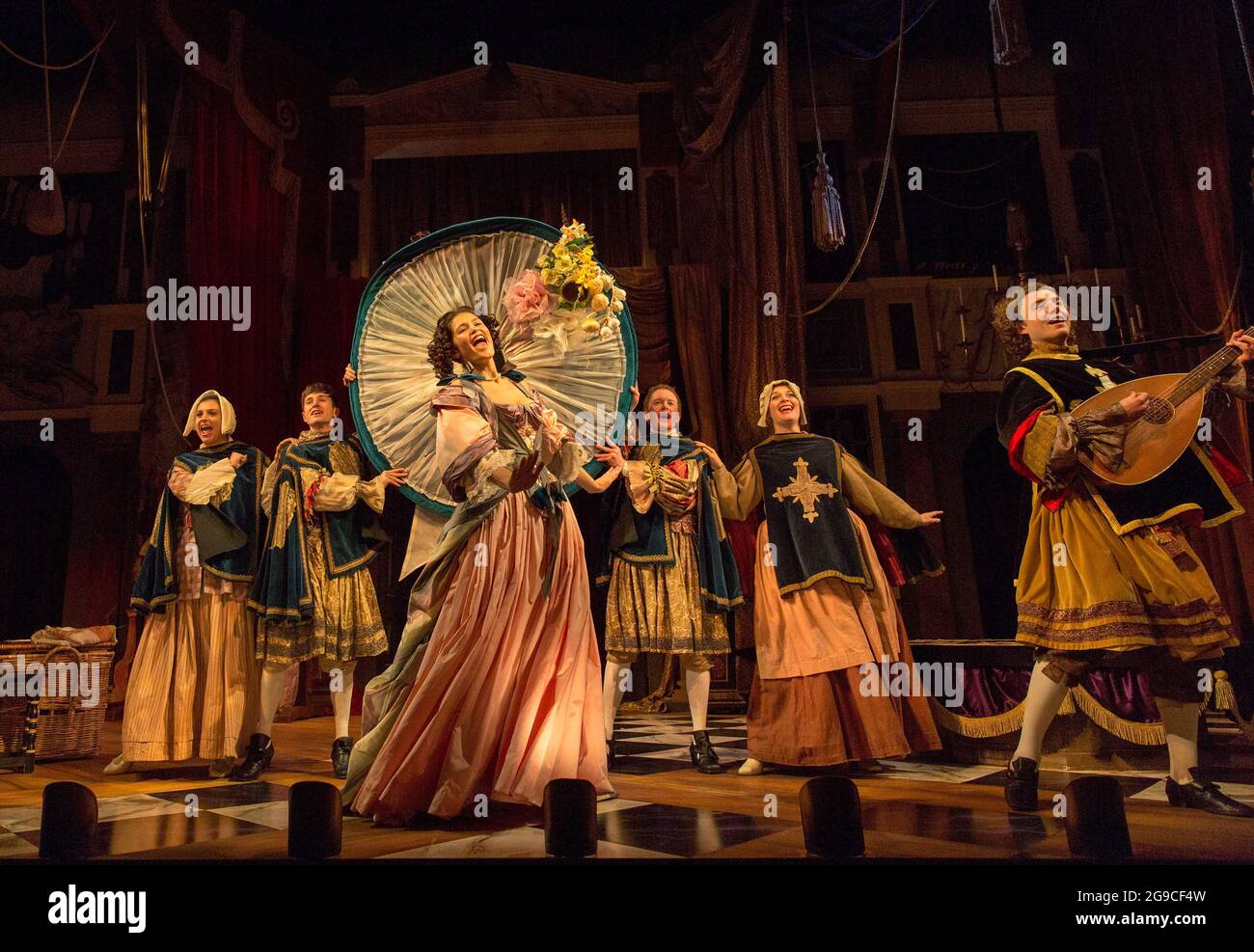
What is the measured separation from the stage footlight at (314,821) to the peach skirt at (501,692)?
0.38 metres

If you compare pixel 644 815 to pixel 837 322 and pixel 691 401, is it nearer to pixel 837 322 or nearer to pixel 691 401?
pixel 691 401

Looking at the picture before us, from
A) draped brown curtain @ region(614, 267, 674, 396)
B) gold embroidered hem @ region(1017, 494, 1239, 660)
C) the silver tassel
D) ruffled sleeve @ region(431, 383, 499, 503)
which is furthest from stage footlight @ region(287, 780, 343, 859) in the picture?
draped brown curtain @ region(614, 267, 674, 396)

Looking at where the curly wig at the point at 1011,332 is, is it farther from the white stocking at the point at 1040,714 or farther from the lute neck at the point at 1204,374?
the white stocking at the point at 1040,714

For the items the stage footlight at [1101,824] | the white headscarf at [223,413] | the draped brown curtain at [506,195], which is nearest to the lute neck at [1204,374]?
the stage footlight at [1101,824]

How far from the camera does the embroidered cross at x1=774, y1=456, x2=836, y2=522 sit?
11.3 feet

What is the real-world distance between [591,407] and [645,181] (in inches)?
162

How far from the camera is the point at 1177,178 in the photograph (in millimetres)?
4516

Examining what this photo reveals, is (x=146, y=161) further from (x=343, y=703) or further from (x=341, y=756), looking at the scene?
(x=341, y=756)

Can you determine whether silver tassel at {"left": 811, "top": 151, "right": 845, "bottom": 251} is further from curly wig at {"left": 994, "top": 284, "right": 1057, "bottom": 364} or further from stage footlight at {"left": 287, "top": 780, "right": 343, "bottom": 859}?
stage footlight at {"left": 287, "top": 780, "right": 343, "bottom": 859}

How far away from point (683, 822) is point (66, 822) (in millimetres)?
1530

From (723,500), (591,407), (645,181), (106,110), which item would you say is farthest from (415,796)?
(106,110)

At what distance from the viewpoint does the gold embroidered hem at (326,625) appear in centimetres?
354
